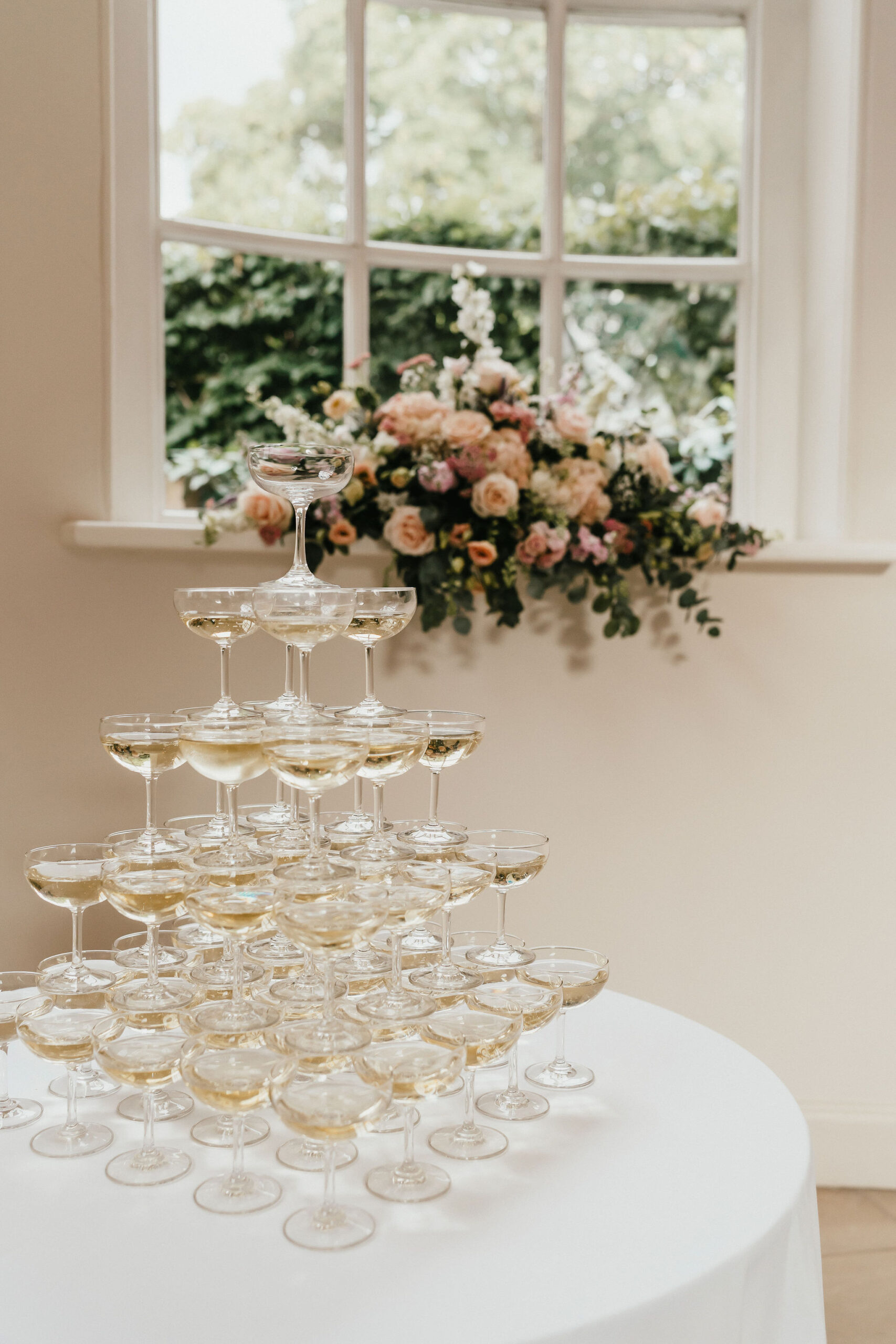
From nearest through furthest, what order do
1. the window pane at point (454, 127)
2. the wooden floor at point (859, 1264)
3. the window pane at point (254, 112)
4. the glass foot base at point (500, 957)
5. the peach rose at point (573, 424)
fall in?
the glass foot base at point (500, 957), the wooden floor at point (859, 1264), the peach rose at point (573, 424), the window pane at point (254, 112), the window pane at point (454, 127)

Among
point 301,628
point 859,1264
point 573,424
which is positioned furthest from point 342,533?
point 859,1264

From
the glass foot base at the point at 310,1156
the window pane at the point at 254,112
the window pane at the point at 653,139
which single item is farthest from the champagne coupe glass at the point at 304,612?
the window pane at the point at 653,139

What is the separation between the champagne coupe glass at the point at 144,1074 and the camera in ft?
3.14

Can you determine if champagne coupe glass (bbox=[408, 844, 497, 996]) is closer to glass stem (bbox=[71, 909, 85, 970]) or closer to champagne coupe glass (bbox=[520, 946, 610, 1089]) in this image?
champagne coupe glass (bbox=[520, 946, 610, 1089])

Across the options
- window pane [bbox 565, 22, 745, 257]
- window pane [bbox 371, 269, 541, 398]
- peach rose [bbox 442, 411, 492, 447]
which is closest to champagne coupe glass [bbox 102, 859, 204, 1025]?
peach rose [bbox 442, 411, 492, 447]

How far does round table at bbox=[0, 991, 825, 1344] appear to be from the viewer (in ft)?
2.57

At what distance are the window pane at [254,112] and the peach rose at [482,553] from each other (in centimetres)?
80

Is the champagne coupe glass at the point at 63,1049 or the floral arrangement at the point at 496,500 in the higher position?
the floral arrangement at the point at 496,500

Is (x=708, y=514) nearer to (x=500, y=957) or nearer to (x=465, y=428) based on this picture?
(x=465, y=428)

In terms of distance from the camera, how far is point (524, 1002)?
3.53 ft

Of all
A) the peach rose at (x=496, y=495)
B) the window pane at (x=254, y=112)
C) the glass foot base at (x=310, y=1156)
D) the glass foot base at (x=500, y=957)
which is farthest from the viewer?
the window pane at (x=254, y=112)

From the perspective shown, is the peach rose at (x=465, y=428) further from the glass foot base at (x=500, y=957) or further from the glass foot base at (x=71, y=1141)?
the glass foot base at (x=71, y=1141)

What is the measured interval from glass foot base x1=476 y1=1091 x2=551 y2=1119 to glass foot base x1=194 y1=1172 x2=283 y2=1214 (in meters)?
0.24

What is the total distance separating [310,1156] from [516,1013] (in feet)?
0.72
